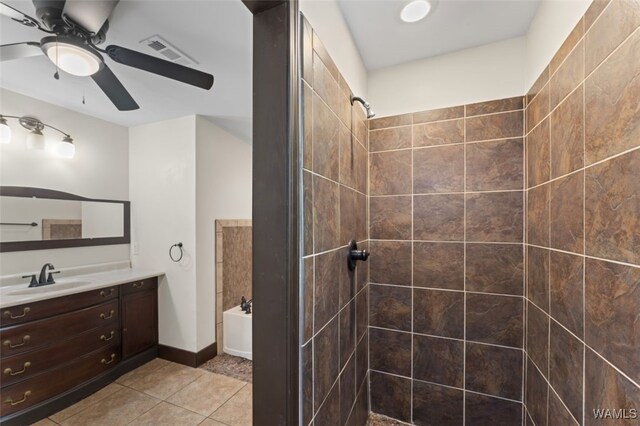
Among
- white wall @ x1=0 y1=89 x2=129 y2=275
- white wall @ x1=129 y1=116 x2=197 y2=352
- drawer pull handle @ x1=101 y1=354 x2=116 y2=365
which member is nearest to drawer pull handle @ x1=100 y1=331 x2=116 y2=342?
drawer pull handle @ x1=101 y1=354 x2=116 y2=365

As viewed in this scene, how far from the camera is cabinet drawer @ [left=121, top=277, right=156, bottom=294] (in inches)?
90.9

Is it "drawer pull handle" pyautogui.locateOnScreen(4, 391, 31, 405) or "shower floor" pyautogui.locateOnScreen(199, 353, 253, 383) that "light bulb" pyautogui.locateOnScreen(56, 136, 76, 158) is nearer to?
"drawer pull handle" pyautogui.locateOnScreen(4, 391, 31, 405)

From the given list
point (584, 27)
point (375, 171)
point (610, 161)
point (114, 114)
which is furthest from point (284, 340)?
point (114, 114)

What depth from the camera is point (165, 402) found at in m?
1.95

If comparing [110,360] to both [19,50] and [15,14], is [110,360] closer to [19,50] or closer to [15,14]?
[19,50]

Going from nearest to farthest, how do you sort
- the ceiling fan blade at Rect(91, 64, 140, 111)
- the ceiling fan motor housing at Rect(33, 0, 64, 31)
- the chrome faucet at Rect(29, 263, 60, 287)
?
the ceiling fan motor housing at Rect(33, 0, 64, 31)
the ceiling fan blade at Rect(91, 64, 140, 111)
the chrome faucet at Rect(29, 263, 60, 287)

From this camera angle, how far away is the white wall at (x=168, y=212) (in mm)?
2443

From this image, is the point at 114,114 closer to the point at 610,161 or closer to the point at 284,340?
the point at 284,340

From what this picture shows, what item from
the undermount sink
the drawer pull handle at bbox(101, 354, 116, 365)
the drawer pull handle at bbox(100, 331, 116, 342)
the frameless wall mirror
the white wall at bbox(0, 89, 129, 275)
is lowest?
the drawer pull handle at bbox(101, 354, 116, 365)

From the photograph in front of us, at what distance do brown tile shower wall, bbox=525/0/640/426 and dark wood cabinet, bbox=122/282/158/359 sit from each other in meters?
3.02

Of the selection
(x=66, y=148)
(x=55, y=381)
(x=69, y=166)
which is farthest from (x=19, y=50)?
(x=55, y=381)

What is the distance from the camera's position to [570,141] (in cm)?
99

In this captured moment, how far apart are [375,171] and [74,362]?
2.66 metres

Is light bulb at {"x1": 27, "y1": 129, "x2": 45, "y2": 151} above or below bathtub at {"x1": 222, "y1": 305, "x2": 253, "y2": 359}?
above
